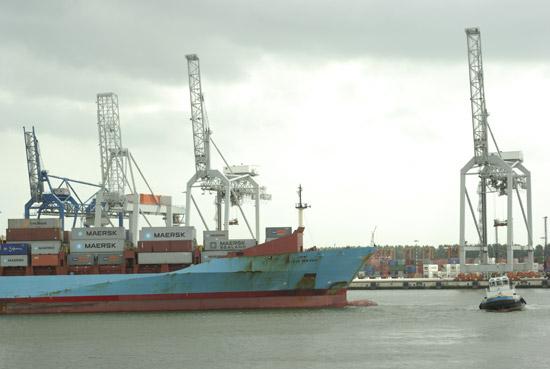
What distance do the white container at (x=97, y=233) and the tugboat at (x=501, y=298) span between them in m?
28.4

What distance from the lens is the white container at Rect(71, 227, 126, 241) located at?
65.0 metres

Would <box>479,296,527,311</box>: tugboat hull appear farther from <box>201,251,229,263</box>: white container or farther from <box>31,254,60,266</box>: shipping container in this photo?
<box>31,254,60,266</box>: shipping container

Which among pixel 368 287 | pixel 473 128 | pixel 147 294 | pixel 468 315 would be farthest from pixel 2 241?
pixel 368 287

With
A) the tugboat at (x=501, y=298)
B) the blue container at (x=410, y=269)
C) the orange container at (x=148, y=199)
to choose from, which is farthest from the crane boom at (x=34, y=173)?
the blue container at (x=410, y=269)

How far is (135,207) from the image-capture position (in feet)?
292

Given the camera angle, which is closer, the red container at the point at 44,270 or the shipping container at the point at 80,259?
the shipping container at the point at 80,259

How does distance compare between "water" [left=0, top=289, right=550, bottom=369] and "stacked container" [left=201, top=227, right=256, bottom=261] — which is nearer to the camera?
"water" [left=0, top=289, right=550, bottom=369]

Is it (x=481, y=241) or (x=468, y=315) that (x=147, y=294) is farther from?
(x=481, y=241)

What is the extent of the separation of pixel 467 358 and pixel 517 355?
2699 millimetres

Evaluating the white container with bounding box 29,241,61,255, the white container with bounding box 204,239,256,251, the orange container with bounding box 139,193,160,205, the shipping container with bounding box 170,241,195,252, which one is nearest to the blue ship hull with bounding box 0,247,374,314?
the shipping container with bounding box 170,241,195,252

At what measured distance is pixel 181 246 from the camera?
63.8 metres

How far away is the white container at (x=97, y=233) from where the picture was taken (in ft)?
213

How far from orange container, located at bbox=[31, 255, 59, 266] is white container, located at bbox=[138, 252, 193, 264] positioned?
641 cm

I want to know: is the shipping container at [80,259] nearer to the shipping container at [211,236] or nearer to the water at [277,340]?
the water at [277,340]
